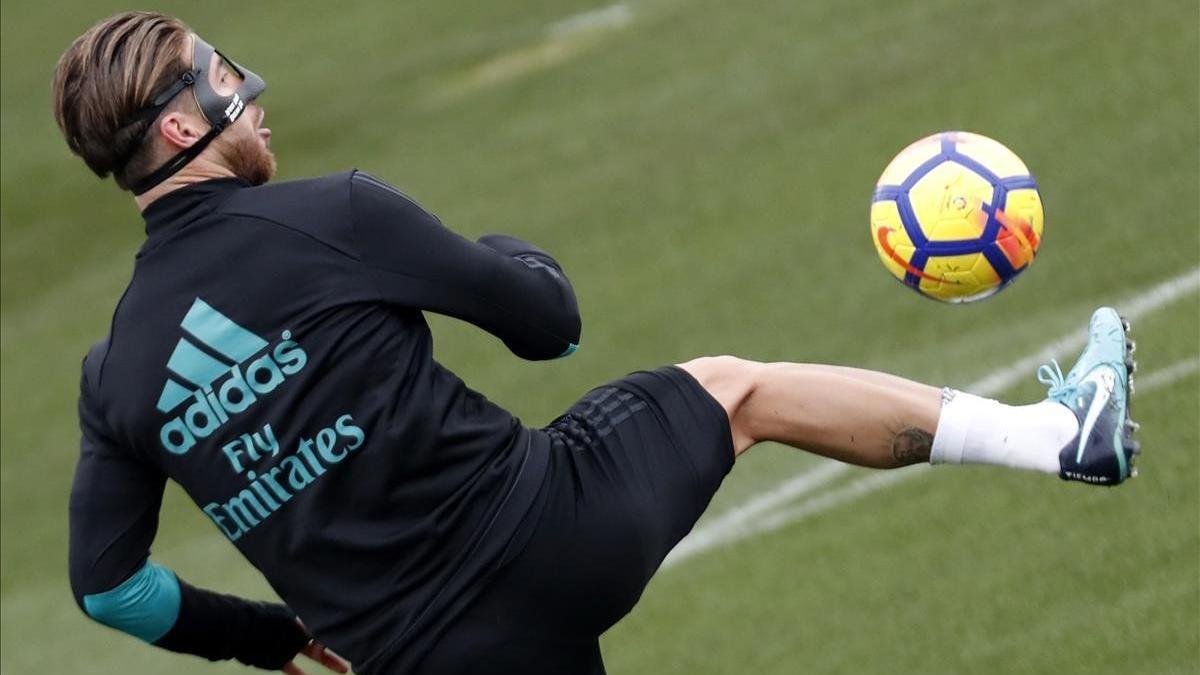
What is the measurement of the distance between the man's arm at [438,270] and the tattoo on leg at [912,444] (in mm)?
925

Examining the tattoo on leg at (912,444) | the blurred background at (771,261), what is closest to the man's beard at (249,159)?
the tattoo on leg at (912,444)

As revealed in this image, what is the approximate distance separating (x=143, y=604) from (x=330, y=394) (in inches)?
37.4

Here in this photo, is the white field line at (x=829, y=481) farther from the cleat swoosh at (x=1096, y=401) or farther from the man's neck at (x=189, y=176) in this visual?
the man's neck at (x=189, y=176)

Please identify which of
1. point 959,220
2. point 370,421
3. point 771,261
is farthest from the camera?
point 771,261

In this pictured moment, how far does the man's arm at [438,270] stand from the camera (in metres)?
4.14

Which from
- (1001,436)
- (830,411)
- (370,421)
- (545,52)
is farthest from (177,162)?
(545,52)

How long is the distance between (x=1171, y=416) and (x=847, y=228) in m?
3.98

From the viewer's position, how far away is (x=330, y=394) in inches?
162

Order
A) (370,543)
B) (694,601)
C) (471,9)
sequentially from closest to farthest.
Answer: (370,543) < (694,601) < (471,9)

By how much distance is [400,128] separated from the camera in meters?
15.9

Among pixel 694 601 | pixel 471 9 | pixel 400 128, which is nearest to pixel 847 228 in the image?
pixel 694 601

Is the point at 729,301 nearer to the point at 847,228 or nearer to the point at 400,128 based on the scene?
the point at 847,228

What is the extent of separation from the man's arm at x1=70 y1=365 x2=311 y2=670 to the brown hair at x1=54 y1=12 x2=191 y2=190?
58 centimetres

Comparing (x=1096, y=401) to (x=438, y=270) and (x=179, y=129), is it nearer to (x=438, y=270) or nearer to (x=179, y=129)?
(x=438, y=270)
